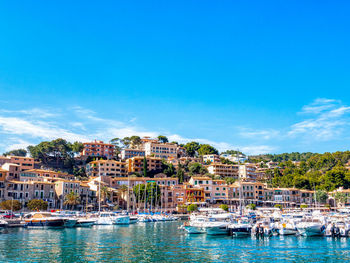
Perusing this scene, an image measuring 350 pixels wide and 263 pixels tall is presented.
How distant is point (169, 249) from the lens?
122 feet

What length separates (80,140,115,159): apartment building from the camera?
135625 mm

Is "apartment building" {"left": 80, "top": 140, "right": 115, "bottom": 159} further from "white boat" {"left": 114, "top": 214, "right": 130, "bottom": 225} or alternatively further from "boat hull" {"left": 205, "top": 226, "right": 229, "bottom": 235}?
"boat hull" {"left": 205, "top": 226, "right": 229, "bottom": 235}

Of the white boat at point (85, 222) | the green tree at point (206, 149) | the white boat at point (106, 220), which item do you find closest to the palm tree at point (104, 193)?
the white boat at point (106, 220)

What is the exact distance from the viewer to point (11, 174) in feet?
288

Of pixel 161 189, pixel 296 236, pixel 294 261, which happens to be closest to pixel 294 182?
pixel 161 189

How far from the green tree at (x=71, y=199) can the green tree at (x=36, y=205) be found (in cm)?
595

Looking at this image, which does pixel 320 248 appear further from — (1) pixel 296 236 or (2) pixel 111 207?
(2) pixel 111 207

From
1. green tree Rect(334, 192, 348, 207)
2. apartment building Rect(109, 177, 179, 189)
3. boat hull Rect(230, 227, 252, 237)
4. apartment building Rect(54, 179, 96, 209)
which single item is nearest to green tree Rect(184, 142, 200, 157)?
apartment building Rect(109, 177, 179, 189)

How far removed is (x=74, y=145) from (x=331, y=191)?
8943 cm

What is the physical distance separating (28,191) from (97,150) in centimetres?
5510

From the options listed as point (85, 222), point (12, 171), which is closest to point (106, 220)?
point (85, 222)

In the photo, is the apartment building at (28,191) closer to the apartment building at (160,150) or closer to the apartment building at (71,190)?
the apartment building at (71,190)

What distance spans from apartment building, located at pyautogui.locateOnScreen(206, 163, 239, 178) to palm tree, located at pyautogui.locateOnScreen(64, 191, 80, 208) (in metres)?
62.2

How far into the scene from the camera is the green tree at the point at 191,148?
165 m
